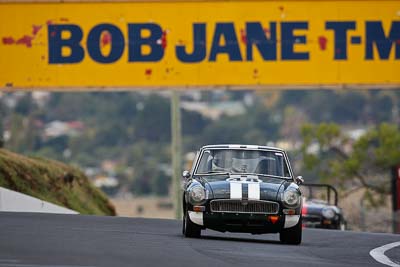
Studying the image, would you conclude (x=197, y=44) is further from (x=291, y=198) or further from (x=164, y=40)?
(x=291, y=198)

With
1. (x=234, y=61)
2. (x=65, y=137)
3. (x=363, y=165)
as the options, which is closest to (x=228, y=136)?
(x=65, y=137)

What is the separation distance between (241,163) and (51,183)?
11.5m

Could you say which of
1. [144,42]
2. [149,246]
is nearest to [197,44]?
[144,42]

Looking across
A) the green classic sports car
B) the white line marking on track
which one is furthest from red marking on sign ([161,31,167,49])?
the white line marking on track

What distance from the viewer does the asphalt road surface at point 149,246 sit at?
48.3ft

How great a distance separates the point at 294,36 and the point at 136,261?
64.9 ft

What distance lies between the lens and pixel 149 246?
16703 mm

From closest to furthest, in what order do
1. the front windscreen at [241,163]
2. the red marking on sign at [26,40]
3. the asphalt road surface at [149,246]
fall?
the asphalt road surface at [149,246] → the front windscreen at [241,163] → the red marking on sign at [26,40]

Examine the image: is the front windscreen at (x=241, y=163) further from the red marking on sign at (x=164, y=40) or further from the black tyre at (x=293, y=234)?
the red marking on sign at (x=164, y=40)

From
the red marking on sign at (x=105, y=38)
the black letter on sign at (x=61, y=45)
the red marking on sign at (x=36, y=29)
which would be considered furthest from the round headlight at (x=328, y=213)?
the red marking on sign at (x=36, y=29)

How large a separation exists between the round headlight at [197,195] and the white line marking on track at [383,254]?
97.2 inches

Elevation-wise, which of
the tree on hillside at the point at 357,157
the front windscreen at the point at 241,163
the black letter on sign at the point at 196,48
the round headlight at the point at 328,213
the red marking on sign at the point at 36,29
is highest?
the red marking on sign at the point at 36,29

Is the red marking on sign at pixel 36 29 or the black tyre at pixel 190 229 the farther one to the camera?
the red marking on sign at pixel 36 29

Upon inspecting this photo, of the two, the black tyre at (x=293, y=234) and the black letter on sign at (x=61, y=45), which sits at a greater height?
the black letter on sign at (x=61, y=45)
